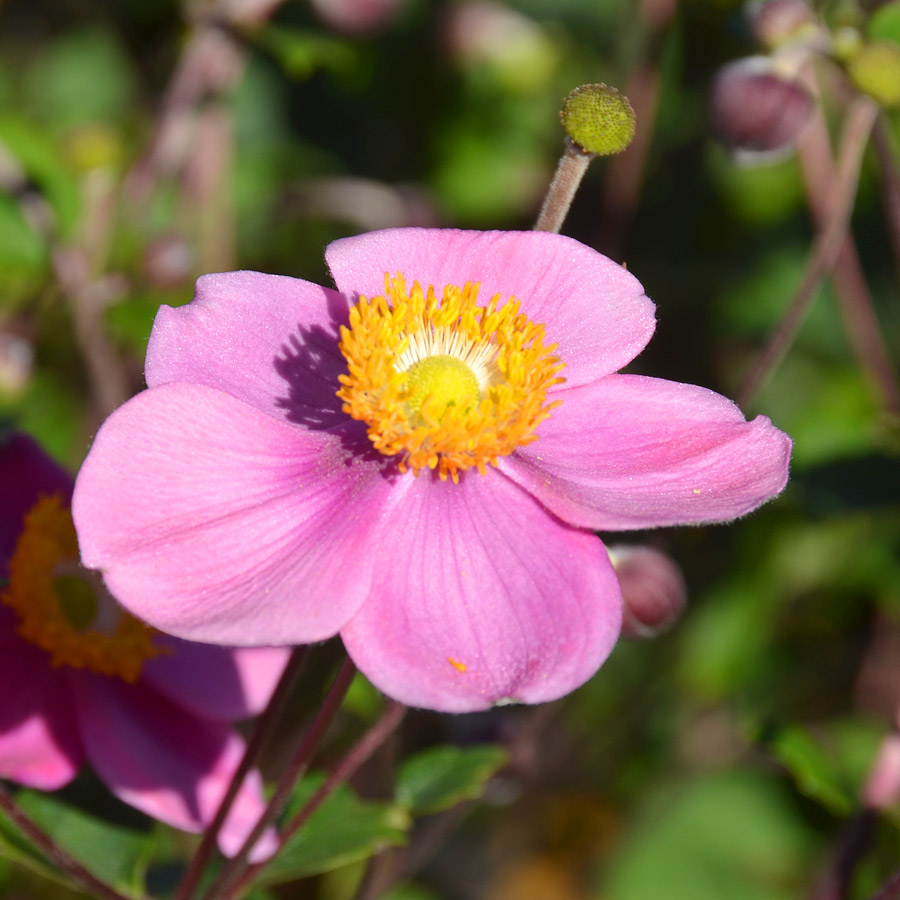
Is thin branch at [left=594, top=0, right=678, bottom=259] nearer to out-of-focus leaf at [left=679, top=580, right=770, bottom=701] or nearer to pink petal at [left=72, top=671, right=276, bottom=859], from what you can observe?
out-of-focus leaf at [left=679, top=580, right=770, bottom=701]

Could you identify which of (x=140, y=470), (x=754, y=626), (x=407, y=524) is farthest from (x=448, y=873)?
(x=140, y=470)

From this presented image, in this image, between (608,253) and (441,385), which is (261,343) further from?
(608,253)

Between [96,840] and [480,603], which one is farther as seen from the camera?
[96,840]

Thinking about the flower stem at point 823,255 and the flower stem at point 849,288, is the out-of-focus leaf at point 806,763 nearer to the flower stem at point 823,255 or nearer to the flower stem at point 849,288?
the flower stem at point 823,255

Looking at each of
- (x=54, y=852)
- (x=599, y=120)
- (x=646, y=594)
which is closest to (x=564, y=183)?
(x=599, y=120)

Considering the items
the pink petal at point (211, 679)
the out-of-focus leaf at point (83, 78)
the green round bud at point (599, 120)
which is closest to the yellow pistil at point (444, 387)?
the green round bud at point (599, 120)

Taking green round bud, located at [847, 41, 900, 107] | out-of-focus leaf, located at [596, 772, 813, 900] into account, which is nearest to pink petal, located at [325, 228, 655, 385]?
green round bud, located at [847, 41, 900, 107]
